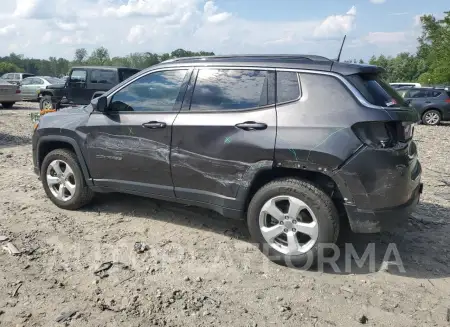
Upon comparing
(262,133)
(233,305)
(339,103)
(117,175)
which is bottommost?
(233,305)

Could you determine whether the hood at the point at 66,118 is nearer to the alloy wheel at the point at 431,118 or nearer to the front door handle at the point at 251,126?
the front door handle at the point at 251,126

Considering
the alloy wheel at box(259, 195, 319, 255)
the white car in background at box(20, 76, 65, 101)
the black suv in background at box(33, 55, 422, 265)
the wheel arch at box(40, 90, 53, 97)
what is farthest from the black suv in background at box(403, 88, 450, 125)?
the white car in background at box(20, 76, 65, 101)

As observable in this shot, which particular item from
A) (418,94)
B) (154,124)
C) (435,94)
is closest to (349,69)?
(154,124)

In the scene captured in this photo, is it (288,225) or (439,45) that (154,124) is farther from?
(439,45)

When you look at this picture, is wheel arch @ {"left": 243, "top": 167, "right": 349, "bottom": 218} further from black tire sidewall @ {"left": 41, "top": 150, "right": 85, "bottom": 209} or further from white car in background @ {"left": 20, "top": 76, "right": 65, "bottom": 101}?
white car in background @ {"left": 20, "top": 76, "right": 65, "bottom": 101}

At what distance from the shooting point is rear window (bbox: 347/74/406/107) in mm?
3609

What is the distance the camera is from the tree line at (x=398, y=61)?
25.0m

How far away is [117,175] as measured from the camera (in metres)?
4.68

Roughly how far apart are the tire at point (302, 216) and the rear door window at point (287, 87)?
0.73m

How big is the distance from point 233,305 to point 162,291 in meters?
0.59

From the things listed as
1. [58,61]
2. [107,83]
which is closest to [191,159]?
[107,83]

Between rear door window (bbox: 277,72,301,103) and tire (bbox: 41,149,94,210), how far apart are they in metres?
2.55

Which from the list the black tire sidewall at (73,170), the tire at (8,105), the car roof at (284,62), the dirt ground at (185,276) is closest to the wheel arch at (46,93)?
the tire at (8,105)

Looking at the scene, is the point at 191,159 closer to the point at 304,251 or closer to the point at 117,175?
the point at 117,175
